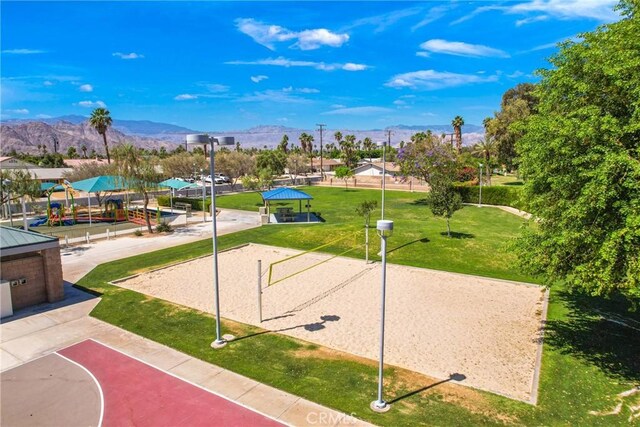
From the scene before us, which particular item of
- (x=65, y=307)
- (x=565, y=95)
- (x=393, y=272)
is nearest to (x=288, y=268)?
(x=393, y=272)

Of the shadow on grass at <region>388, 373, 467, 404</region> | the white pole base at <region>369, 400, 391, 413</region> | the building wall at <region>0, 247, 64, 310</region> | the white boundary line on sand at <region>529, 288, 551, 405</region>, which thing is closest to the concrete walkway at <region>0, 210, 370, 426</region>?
the white pole base at <region>369, 400, 391, 413</region>

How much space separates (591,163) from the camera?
9.26 metres

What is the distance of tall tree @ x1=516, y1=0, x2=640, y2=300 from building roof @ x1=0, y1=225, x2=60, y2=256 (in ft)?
56.6

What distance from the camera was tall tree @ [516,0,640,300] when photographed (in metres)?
8.62

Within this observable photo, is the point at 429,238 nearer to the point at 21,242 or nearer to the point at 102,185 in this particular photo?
the point at 21,242

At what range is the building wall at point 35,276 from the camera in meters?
15.3

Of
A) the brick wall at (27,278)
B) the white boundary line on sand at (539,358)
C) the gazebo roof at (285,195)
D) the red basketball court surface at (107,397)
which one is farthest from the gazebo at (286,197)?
the red basketball court surface at (107,397)

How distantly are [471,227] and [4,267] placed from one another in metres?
27.0

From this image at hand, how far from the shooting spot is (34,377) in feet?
34.8

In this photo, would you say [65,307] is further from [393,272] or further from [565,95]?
[565,95]

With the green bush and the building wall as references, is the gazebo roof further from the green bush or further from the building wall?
the green bush

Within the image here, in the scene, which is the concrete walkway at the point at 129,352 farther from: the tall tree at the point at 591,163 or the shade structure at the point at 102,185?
the shade structure at the point at 102,185

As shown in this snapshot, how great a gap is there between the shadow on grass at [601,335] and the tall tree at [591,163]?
9.88ft

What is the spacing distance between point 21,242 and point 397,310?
1467 cm
